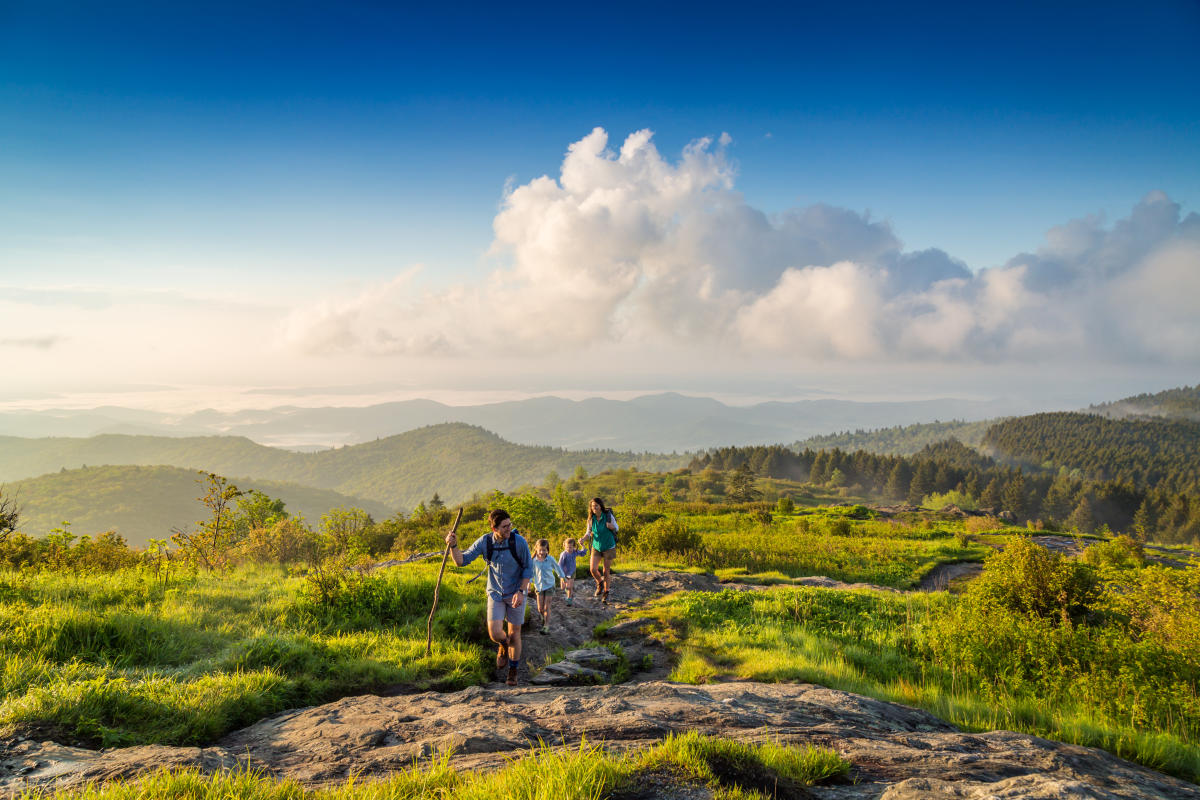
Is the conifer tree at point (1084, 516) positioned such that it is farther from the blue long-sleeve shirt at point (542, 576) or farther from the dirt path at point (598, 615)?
the blue long-sleeve shirt at point (542, 576)

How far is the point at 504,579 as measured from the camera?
849 centimetres

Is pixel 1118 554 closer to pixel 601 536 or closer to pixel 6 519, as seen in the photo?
pixel 601 536

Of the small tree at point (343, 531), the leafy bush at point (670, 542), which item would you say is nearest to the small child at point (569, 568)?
the leafy bush at point (670, 542)

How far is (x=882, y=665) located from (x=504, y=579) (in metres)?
6.40

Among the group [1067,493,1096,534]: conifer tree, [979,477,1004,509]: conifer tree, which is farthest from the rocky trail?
[979,477,1004,509]: conifer tree

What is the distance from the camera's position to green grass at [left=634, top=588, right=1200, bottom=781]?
5836mm

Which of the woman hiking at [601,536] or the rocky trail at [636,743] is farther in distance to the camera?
the woman hiking at [601,536]

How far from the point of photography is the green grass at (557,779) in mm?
3252

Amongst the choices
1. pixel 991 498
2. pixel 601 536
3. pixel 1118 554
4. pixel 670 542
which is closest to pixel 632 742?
pixel 601 536

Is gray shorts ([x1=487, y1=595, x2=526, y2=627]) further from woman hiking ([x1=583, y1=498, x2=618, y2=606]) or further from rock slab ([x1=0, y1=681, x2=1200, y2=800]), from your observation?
woman hiking ([x1=583, y1=498, x2=618, y2=606])

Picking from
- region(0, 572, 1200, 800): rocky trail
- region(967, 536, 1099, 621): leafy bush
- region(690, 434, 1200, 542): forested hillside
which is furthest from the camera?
region(690, 434, 1200, 542): forested hillside

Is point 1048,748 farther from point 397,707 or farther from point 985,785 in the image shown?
point 397,707

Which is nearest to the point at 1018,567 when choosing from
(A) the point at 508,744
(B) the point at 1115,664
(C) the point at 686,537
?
(B) the point at 1115,664

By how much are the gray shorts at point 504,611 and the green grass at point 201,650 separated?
771 mm
